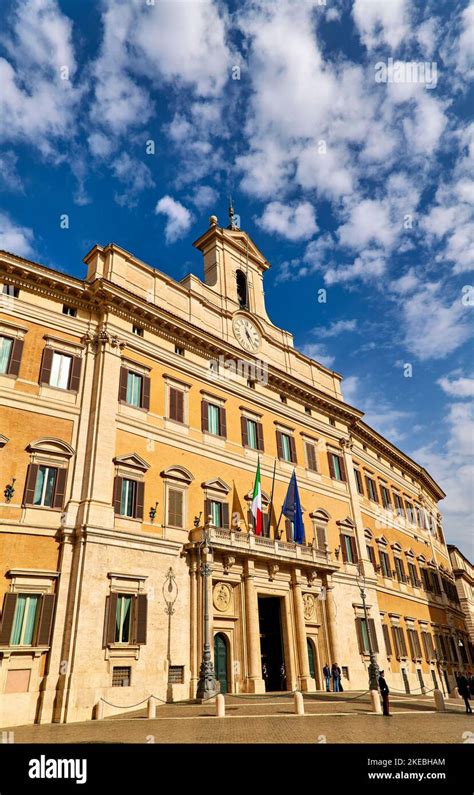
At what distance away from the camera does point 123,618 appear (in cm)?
1888

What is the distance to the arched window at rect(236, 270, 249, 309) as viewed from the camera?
3206 centimetres

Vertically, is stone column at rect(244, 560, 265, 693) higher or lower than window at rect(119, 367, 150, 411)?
lower

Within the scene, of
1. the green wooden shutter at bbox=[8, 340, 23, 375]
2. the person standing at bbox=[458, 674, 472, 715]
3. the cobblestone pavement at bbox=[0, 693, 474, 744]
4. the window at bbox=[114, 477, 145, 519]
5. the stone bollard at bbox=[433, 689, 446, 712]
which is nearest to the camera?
the cobblestone pavement at bbox=[0, 693, 474, 744]

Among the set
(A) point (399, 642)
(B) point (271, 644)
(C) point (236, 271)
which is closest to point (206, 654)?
(B) point (271, 644)

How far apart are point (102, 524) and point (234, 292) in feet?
55.2

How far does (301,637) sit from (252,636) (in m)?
3.44

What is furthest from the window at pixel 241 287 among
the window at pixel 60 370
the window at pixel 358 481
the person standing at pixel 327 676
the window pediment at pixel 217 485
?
the person standing at pixel 327 676

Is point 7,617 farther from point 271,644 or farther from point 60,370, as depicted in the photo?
point 271,644

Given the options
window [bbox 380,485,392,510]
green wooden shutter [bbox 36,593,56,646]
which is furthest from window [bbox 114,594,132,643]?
window [bbox 380,485,392,510]

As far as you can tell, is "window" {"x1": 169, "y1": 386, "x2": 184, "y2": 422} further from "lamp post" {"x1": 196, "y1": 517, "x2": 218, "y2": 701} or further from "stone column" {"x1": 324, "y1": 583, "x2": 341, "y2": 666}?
"stone column" {"x1": 324, "y1": 583, "x2": 341, "y2": 666}
